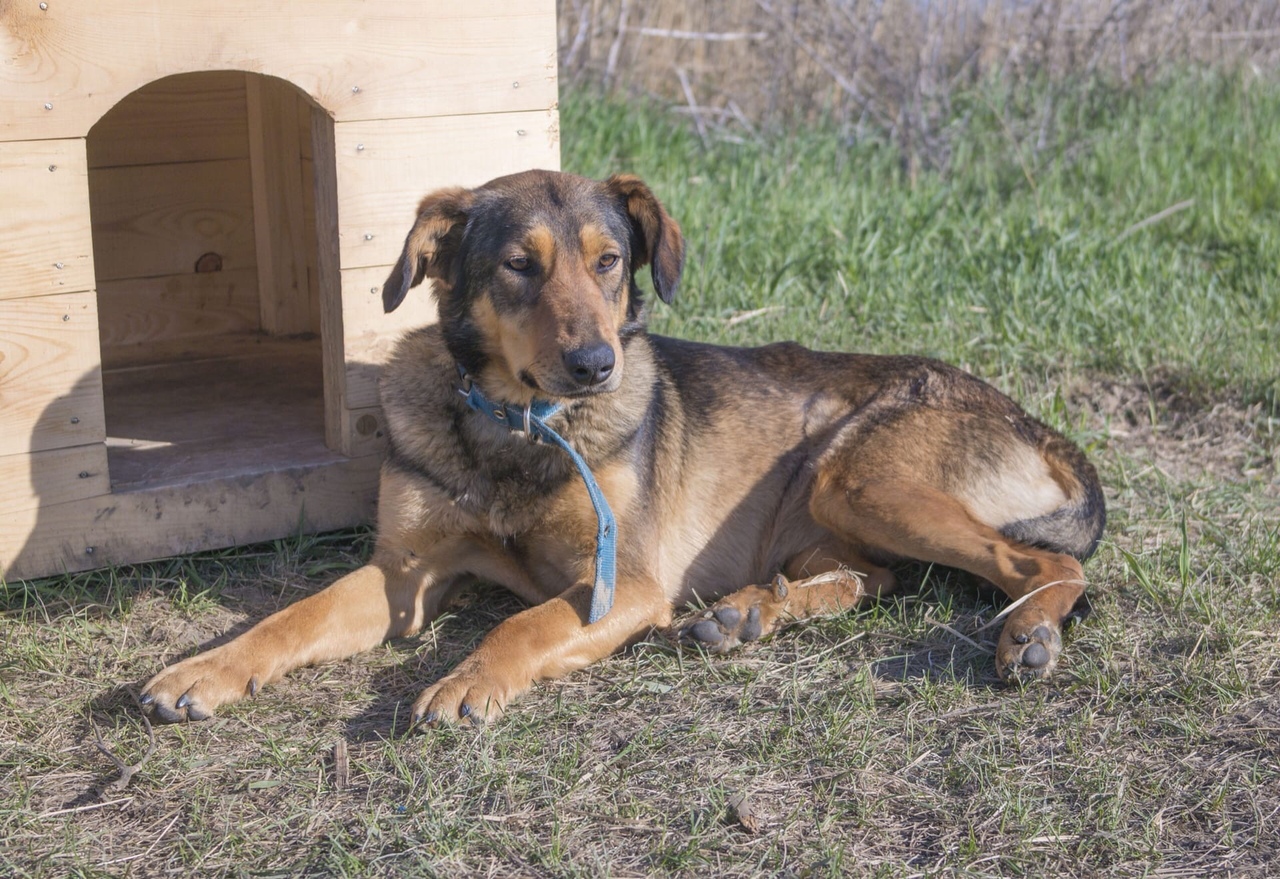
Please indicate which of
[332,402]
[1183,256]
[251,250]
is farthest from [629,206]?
[1183,256]

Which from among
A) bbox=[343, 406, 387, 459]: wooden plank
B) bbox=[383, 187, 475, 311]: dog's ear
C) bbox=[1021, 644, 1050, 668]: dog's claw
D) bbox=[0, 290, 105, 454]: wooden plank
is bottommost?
bbox=[1021, 644, 1050, 668]: dog's claw

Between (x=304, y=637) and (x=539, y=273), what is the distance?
1.22m

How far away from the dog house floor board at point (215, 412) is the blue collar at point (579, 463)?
948 millimetres

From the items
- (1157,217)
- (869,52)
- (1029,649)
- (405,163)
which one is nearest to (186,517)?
(405,163)

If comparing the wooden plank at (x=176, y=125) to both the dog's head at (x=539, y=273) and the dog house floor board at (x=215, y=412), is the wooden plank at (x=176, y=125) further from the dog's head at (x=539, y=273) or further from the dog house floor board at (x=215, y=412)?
the dog's head at (x=539, y=273)

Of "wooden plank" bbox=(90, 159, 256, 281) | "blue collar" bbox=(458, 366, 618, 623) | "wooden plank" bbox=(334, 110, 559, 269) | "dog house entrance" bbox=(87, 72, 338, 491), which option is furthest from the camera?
"wooden plank" bbox=(90, 159, 256, 281)

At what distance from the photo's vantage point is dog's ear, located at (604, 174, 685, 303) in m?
3.84

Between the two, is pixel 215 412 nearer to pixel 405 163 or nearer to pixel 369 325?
pixel 369 325

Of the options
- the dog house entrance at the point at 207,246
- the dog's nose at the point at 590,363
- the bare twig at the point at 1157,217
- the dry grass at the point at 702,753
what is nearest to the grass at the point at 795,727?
the dry grass at the point at 702,753

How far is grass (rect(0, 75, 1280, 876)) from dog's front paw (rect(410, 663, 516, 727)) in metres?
0.05

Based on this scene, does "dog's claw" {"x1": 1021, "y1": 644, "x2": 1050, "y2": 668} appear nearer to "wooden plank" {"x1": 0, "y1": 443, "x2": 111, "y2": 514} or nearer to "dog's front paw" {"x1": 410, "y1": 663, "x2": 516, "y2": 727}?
"dog's front paw" {"x1": 410, "y1": 663, "x2": 516, "y2": 727}

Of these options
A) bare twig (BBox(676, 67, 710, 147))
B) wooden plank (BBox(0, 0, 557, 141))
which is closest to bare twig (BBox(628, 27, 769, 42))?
bare twig (BBox(676, 67, 710, 147))

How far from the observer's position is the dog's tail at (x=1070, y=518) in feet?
12.8

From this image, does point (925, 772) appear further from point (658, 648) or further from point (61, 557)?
point (61, 557)
